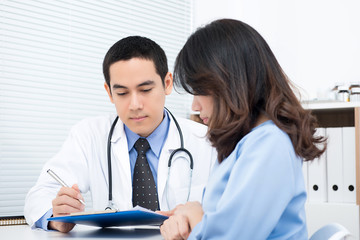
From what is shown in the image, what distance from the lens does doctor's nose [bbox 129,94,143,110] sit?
1486 millimetres

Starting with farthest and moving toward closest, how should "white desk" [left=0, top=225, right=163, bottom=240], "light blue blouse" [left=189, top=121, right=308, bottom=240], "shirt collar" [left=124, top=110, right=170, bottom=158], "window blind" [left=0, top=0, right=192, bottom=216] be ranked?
"window blind" [left=0, top=0, right=192, bottom=216] → "shirt collar" [left=124, top=110, right=170, bottom=158] → "white desk" [left=0, top=225, right=163, bottom=240] → "light blue blouse" [left=189, top=121, right=308, bottom=240]

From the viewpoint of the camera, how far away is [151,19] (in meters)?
2.66

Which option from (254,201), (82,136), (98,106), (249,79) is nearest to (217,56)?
(249,79)

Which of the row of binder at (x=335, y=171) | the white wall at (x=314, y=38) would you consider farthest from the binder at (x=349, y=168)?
the white wall at (x=314, y=38)

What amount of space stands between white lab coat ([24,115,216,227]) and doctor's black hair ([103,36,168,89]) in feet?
0.69

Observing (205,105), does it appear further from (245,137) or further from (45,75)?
(45,75)

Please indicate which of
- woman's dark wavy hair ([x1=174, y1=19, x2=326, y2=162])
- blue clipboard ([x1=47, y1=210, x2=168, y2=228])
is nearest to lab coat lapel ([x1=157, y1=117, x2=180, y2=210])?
blue clipboard ([x1=47, y1=210, x2=168, y2=228])

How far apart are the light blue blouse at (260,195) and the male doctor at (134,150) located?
0.69 metres

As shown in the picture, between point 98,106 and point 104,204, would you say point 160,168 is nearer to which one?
point 104,204

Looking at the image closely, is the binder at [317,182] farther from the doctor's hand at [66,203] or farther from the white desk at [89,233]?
the doctor's hand at [66,203]

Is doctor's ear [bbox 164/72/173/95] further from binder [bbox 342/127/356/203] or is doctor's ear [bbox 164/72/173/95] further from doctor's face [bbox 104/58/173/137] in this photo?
binder [bbox 342/127/356/203]

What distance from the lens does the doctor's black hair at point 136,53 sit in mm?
1562

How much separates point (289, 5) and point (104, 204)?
174cm

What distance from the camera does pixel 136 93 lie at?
151 centimetres
